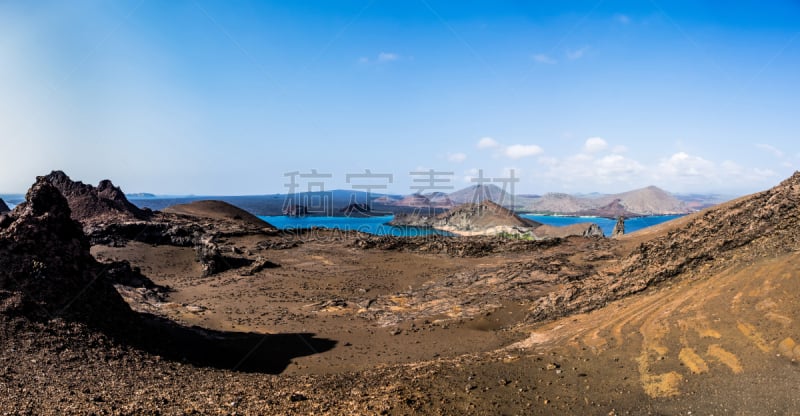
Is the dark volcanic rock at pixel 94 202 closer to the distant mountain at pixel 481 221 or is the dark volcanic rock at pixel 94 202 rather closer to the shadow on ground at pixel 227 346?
the shadow on ground at pixel 227 346

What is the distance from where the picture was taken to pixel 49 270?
9.10m

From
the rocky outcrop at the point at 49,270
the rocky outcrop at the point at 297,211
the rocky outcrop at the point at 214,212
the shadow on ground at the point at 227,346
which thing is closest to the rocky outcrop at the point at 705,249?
the shadow on ground at the point at 227,346

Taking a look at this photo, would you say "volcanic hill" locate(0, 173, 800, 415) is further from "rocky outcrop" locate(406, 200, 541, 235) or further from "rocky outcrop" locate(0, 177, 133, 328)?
"rocky outcrop" locate(406, 200, 541, 235)

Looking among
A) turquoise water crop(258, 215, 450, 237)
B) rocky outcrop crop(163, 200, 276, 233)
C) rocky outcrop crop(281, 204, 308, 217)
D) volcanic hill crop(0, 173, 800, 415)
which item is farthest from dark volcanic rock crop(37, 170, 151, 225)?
rocky outcrop crop(281, 204, 308, 217)

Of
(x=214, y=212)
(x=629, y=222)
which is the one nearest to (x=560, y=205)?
(x=629, y=222)

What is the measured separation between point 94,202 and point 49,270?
27462mm

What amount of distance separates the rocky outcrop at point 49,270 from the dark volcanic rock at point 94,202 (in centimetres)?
2174

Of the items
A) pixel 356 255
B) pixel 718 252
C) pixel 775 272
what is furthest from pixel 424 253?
pixel 775 272

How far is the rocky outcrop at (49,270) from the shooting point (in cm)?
836

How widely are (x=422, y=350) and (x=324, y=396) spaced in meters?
4.69

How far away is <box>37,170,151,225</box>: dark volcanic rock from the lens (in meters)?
30.9

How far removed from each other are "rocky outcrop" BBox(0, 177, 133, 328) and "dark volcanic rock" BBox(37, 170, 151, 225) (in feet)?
71.3

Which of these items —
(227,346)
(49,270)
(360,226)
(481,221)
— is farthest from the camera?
(360,226)

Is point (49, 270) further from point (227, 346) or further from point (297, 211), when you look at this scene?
point (297, 211)
